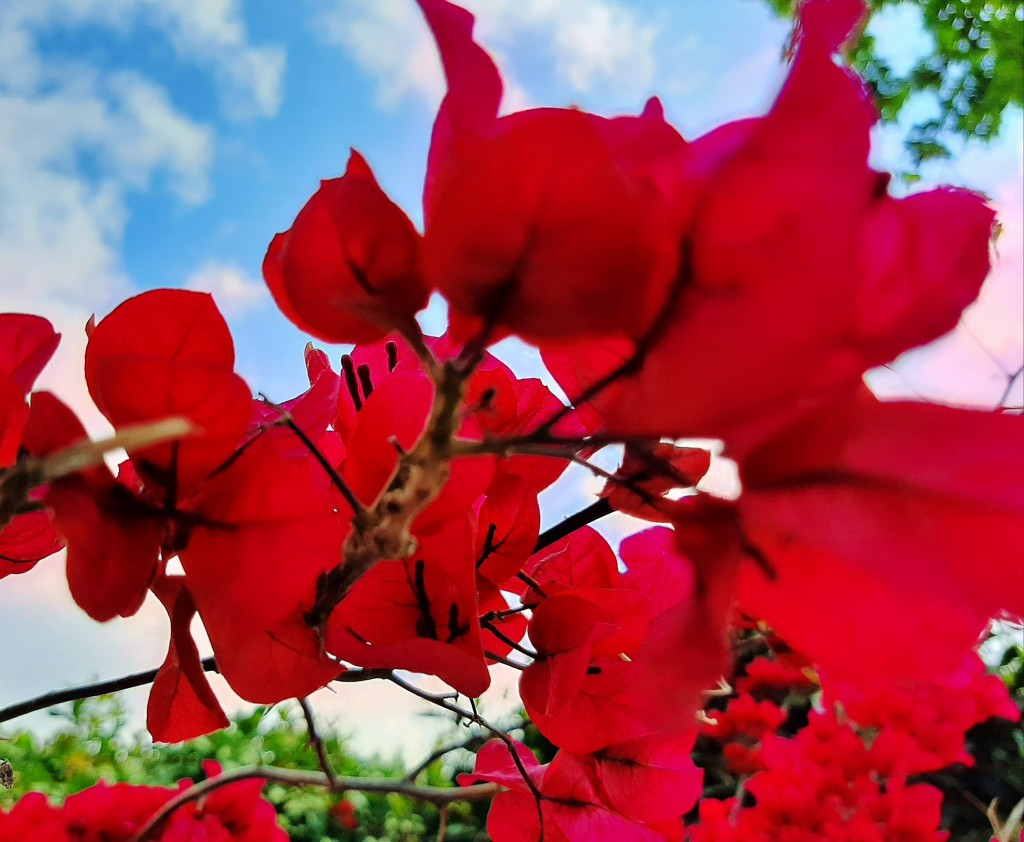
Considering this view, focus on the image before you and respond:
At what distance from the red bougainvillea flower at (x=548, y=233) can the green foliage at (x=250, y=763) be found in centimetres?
165

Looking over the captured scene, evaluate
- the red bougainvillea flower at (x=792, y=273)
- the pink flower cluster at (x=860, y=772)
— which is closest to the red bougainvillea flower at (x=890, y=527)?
the red bougainvillea flower at (x=792, y=273)

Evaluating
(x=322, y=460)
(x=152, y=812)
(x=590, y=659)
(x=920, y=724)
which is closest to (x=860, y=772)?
(x=920, y=724)

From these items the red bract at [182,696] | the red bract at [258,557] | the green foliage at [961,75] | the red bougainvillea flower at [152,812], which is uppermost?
the green foliage at [961,75]

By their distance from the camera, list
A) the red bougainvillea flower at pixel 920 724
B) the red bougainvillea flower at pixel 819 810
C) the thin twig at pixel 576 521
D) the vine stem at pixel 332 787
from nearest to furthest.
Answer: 1. the thin twig at pixel 576 521
2. the vine stem at pixel 332 787
3. the red bougainvillea flower at pixel 819 810
4. the red bougainvillea flower at pixel 920 724

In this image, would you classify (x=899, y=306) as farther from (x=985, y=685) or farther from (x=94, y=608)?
(x=985, y=685)

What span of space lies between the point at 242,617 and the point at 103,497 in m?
0.03

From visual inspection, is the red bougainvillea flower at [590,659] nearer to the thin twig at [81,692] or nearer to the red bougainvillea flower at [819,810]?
the thin twig at [81,692]

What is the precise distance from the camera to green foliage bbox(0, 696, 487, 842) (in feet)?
5.24

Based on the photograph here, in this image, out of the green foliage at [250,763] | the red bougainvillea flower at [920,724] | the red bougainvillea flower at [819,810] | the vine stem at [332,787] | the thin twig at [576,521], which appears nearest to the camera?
the thin twig at [576,521]

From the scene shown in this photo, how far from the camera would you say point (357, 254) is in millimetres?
132

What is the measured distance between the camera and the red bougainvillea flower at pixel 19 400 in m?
0.15

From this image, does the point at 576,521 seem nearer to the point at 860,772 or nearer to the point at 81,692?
the point at 81,692

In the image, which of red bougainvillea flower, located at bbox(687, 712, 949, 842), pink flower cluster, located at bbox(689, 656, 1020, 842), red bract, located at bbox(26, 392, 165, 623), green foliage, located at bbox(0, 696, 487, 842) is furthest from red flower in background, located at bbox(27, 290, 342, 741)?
green foliage, located at bbox(0, 696, 487, 842)

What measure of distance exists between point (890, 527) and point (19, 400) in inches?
5.7
